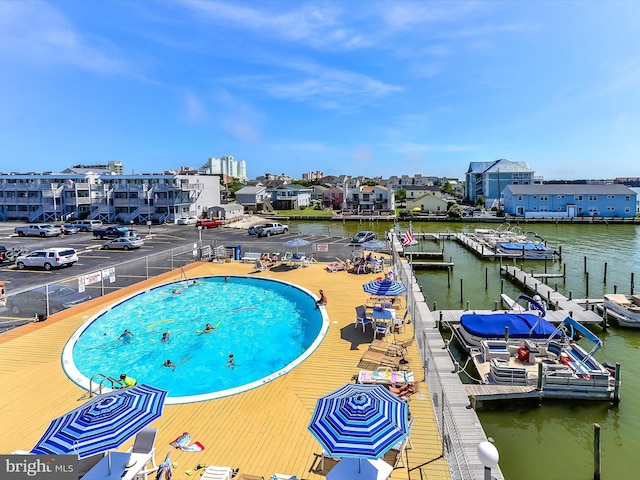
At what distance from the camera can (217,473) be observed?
795cm

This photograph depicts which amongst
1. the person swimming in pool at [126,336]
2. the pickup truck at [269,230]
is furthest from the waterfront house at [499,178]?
the person swimming in pool at [126,336]

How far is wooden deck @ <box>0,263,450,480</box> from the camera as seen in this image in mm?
8898

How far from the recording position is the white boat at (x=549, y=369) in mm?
14133

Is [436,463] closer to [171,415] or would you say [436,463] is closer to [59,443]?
[171,415]

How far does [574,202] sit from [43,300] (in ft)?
300

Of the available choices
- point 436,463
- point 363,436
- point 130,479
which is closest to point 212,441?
point 130,479

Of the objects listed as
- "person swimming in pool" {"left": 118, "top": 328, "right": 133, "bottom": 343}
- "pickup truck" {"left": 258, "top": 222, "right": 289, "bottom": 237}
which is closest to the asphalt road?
"pickup truck" {"left": 258, "top": 222, "right": 289, "bottom": 237}

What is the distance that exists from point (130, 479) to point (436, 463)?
262 inches

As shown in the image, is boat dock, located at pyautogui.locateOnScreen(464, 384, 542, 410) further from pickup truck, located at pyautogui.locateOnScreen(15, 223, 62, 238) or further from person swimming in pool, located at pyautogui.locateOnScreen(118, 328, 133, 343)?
pickup truck, located at pyautogui.locateOnScreen(15, 223, 62, 238)

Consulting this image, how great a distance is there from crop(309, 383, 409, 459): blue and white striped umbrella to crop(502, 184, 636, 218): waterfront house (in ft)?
275

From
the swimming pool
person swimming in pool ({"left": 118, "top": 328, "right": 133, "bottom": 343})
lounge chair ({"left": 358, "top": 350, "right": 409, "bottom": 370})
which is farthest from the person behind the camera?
person swimming in pool ({"left": 118, "top": 328, "right": 133, "bottom": 343})

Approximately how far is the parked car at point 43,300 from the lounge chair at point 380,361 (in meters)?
17.0

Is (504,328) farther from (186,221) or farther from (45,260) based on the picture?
(186,221)

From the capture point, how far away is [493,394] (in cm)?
1377
